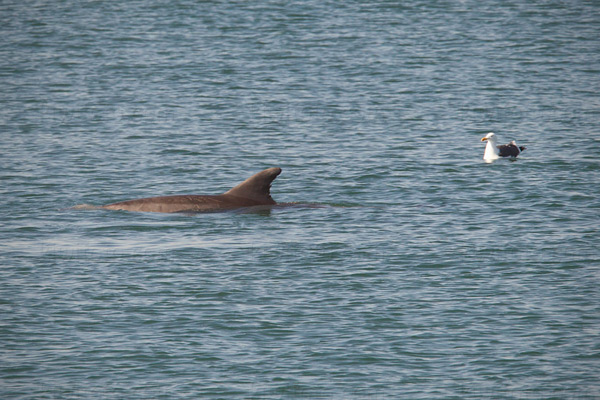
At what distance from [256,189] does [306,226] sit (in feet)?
6.12

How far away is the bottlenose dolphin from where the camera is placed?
23.9 metres

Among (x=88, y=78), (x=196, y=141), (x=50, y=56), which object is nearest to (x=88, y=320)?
(x=196, y=141)

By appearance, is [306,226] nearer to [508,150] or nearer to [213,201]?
[213,201]

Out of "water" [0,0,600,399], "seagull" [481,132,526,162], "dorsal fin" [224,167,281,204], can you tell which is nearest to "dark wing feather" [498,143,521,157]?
"seagull" [481,132,526,162]

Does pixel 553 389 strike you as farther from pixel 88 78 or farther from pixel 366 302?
pixel 88 78

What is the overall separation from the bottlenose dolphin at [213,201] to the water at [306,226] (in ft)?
1.74

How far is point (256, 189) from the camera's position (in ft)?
78.9

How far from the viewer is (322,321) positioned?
17.0 metres

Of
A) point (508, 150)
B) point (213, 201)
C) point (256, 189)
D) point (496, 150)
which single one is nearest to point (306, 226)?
point (256, 189)

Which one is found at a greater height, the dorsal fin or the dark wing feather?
the dorsal fin

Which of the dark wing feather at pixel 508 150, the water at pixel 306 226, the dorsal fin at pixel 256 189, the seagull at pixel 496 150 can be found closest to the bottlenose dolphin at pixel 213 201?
the dorsal fin at pixel 256 189

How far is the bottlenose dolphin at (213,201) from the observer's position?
2388 cm

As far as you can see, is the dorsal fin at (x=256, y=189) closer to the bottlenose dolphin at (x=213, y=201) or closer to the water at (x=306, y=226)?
the bottlenose dolphin at (x=213, y=201)

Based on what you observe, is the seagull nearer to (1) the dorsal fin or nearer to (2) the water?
(2) the water
